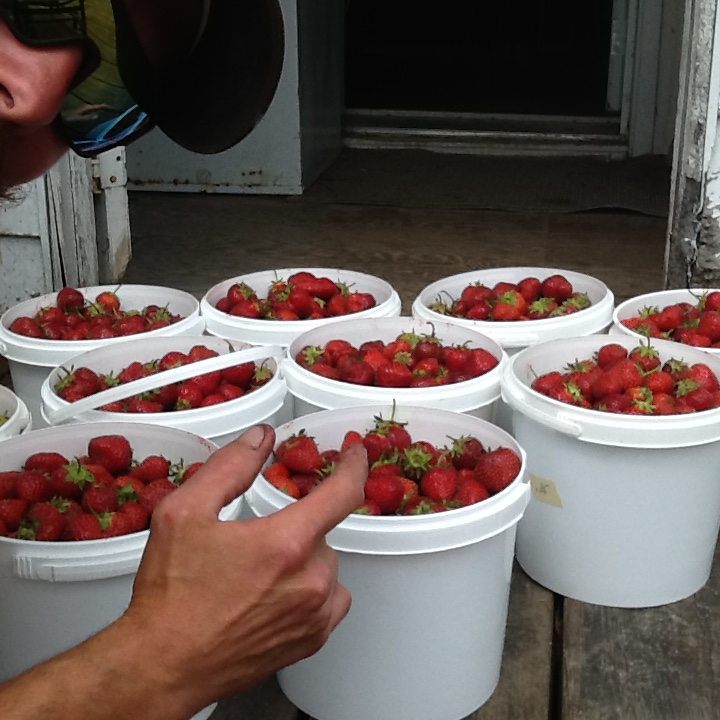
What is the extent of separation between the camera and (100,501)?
1698 millimetres

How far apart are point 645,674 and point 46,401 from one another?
1.24 meters

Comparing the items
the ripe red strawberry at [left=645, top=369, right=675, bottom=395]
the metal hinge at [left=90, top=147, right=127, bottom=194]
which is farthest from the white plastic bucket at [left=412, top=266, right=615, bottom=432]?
the metal hinge at [left=90, top=147, right=127, bottom=194]

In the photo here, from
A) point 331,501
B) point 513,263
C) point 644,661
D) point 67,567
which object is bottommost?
point 644,661

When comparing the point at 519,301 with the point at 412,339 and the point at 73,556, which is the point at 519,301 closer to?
the point at 412,339

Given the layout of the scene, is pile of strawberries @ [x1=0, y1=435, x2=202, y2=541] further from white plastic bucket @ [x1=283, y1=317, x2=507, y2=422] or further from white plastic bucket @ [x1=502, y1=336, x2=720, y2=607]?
white plastic bucket @ [x1=502, y1=336, x2=720, y2=607]

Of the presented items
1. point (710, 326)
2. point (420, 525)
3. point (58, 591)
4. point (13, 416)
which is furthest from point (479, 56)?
point (58, 591)

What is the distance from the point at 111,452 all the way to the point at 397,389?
0.56 metres

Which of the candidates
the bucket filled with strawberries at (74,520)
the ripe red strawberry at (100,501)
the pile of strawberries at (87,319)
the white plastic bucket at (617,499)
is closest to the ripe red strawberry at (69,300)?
the pile of strawberries at (87,319)

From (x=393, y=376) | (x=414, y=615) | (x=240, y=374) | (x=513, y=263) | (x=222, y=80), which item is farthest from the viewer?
(x=513, y=263)

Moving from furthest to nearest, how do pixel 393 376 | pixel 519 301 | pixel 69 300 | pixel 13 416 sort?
1. pixel 69 300
2. pixel 519 301
3. pixel 393 376
4. pixel 13 416

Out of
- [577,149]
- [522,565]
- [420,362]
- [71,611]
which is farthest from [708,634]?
[577,149]

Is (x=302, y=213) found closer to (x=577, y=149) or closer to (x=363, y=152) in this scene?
(x=363, y=152)

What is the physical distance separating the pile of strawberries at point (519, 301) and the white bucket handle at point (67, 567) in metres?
1.21

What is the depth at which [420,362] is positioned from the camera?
2227 mm
